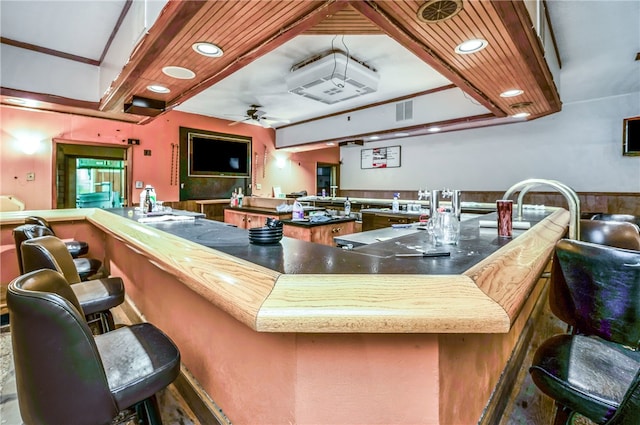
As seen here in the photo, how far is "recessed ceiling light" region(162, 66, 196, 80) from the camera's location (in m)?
2.96

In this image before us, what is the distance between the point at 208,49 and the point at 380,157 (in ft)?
18.9

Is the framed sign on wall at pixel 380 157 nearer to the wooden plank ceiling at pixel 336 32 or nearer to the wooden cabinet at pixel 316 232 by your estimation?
the wooden plank ceiling at pixel 336 32

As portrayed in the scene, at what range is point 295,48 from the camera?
12.3 ft

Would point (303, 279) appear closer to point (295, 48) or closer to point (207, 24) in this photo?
point (207, 24)

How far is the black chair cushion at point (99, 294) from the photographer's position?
169cm

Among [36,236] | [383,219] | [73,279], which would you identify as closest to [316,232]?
[383,219]

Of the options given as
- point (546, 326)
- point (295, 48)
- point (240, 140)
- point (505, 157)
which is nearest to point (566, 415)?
point (546, 326)

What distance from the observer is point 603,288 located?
46.1 inches

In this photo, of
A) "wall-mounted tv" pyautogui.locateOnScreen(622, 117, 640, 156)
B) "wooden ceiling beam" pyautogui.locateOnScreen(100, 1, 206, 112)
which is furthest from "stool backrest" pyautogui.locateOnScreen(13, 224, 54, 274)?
"wall-mounted tv" pyautogui.locateOnScreen(622, 117, 640, 156)

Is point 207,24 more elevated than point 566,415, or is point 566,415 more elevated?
point 207,24

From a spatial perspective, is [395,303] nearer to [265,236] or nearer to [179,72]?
[265,236]

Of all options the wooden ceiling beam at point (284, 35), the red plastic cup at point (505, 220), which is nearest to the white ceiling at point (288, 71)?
the wooden ceiling beam at point (284, 35)

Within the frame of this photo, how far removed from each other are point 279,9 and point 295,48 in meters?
1.87

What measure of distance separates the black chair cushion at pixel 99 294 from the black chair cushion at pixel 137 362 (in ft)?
1.48
